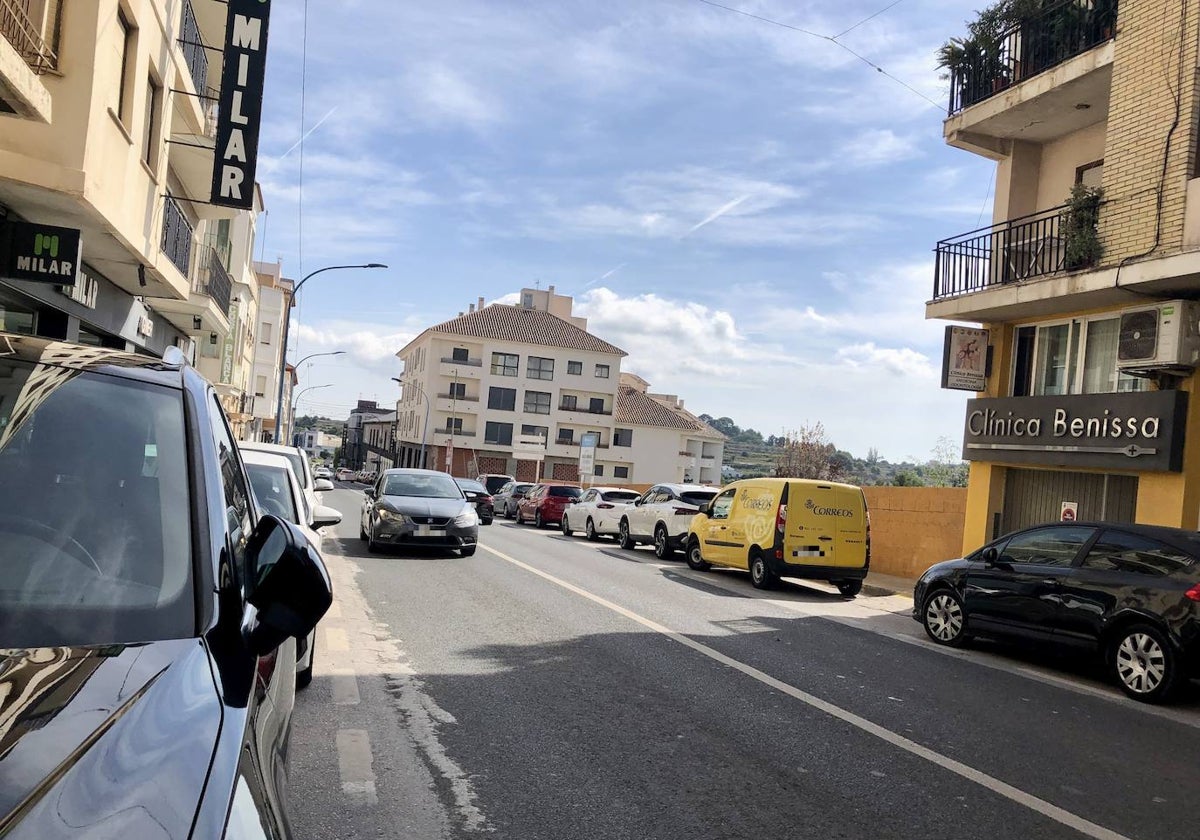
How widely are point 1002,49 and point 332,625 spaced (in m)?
15.1

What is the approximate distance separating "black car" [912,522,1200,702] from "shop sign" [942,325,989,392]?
6651 mm

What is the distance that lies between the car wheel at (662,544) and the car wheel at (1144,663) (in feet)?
40.4

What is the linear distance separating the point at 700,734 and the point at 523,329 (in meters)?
75.3

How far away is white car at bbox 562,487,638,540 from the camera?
24922 millimetres

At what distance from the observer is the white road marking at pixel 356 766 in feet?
15.4

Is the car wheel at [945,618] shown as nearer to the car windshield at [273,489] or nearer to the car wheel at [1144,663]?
the car wheel at [1144,663]

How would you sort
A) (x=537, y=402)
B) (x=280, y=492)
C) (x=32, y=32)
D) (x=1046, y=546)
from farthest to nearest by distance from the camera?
(x=537, y=402) → (x=32, y=32) → (x=1046, y=546) → (x=280, y=492)

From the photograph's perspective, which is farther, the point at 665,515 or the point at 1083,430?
the point at 665,515

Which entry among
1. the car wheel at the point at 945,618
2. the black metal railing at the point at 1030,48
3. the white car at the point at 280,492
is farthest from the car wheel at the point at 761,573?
the black metal railing at the point at 1030,48

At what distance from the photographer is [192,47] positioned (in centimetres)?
1775

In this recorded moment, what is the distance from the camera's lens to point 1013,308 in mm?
16016

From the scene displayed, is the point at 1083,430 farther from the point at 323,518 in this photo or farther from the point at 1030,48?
the point at 323,518

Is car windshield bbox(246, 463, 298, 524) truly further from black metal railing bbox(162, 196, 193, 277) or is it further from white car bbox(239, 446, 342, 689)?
black metal railing bbox(162, 196, 193, 277)

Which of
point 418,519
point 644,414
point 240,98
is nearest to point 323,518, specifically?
point 418,519
